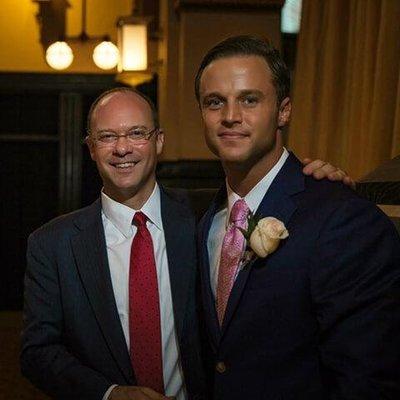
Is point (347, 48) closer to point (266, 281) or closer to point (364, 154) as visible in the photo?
point (364, 154)

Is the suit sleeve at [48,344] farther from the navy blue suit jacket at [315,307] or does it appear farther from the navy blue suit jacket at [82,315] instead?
the navy blue suit jacket at [315,307]

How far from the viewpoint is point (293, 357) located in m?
1.72

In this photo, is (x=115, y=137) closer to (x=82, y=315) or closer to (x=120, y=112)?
(x=120, y=112)

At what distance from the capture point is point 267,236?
1677 mm

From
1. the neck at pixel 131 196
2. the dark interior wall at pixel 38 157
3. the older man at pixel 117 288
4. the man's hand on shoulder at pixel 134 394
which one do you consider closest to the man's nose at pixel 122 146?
the older man at pixel 117 288

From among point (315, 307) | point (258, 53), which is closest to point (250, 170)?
point (258, 53)

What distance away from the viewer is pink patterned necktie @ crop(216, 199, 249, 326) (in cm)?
184

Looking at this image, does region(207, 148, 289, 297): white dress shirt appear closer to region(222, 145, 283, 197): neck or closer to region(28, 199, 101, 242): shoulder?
region(222, 145, 283, 197): neck

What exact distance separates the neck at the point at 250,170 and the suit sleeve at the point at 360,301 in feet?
0.99

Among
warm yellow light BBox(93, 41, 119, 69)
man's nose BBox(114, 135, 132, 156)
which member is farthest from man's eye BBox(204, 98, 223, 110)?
warm yellow light BBox(93, 41, 119, 69)

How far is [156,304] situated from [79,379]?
327 mm

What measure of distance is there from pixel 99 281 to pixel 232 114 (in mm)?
713

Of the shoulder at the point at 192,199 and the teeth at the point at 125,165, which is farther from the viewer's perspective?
the shoulder at the point at 192,199

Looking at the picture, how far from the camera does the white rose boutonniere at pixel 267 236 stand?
168 cm
